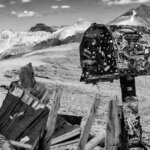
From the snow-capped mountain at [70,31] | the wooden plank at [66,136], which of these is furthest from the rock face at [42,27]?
the wooden plank at [66,136]

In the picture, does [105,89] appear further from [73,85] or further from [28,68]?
[28,68]

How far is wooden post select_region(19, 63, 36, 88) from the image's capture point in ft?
19.6

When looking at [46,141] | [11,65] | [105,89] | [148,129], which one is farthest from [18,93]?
[11,65]

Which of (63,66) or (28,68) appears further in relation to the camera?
(63,66)

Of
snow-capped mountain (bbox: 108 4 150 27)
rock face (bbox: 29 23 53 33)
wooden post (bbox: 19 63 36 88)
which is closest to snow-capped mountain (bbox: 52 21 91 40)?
rock face (bbox: 29 23 53 33)

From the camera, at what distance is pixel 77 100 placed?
14656 mm

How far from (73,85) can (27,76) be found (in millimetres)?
12391

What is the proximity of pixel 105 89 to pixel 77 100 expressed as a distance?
4.99m

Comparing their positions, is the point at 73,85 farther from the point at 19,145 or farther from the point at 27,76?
the point at 19,145

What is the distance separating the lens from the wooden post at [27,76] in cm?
597

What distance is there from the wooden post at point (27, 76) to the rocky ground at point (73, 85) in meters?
2.71

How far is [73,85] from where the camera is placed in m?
18.4

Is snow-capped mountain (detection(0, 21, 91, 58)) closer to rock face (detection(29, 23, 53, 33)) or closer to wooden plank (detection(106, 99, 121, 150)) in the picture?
rock face (detection(29, 23, 53, 33))

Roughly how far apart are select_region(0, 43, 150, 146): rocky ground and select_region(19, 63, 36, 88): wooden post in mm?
2708
